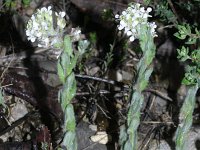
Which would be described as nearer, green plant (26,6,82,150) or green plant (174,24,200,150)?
green plant (26,6,82,150)

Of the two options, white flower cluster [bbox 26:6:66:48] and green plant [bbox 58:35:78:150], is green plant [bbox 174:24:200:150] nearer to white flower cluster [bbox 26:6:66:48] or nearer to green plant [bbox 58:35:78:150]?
green plant [bbox 58:35:78:150]

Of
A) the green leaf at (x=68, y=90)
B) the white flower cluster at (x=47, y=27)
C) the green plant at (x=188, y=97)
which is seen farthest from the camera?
the green plant at (x=188, y=97)

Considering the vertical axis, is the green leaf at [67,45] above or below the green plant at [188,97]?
above

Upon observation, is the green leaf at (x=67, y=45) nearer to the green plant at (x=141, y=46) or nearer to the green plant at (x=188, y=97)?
the green plant at (x=141, y=46)

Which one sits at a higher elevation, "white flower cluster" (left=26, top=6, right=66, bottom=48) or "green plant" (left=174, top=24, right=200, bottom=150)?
"white flower cluster" (left=26, top=6, right=66, bottom=48)

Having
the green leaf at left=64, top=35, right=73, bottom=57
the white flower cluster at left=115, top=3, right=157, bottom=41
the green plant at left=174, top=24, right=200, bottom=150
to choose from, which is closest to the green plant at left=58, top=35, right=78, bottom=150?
the green leaf at left=64, top=35, right=73, bottom=57

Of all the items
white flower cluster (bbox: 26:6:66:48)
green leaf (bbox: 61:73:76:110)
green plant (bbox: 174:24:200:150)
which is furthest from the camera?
green plant (bbox: 174:24:200:150)

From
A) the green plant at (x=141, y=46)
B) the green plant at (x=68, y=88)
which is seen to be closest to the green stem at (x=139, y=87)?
the green plant at (x=141, y=46)

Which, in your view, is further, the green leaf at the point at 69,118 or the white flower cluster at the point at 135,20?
the green leaf at the point at 69,118

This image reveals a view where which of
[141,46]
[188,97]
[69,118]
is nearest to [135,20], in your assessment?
[141,46]

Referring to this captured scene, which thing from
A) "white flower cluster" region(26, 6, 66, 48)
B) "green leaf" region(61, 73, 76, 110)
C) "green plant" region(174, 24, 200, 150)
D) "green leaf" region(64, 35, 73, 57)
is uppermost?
"white flower cluster" region(26, 6, 66, 48)
